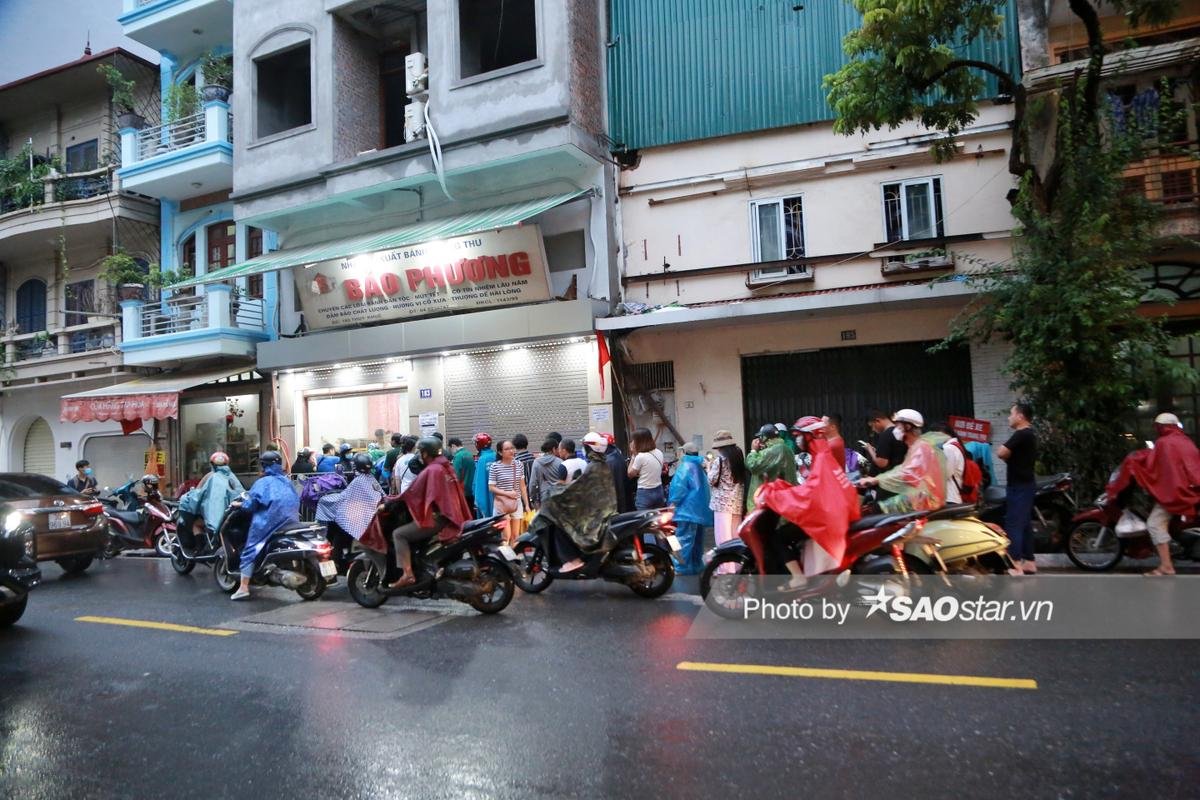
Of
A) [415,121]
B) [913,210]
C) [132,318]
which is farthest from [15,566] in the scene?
[913,210]

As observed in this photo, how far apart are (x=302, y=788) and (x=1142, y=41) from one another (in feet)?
49.3

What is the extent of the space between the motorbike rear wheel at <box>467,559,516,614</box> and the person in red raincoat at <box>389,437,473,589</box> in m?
0.43

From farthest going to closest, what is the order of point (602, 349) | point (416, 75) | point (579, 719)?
point (416, 75) < point (602, 349) < point (579, 719)

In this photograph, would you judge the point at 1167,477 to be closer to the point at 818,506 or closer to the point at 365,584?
the point at 818,506

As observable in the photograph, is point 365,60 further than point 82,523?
Yes

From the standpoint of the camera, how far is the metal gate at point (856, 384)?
12.7 meters

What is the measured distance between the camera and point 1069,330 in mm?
9148

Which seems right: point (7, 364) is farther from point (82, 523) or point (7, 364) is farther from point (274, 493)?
point (274, 493)

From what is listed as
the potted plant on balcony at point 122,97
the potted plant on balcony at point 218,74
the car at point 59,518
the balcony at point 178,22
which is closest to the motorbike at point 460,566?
the car at point 59,518

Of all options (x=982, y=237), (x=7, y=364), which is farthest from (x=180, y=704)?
(x=7, y=364)

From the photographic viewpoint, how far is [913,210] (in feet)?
Result: 41.9

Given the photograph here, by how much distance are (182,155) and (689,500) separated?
14866 mm

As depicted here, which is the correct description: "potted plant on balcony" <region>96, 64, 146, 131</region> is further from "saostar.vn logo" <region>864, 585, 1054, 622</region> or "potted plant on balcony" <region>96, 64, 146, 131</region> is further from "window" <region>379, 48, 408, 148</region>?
"saostar.vn logo" <region>864, 585, 1054, 622</region>

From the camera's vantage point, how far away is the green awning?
13531 mm
